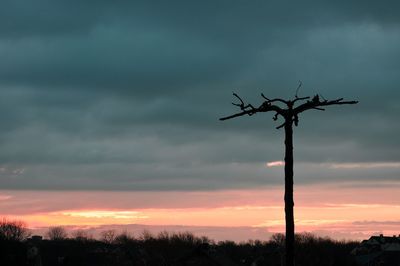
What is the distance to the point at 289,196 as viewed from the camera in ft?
39.0

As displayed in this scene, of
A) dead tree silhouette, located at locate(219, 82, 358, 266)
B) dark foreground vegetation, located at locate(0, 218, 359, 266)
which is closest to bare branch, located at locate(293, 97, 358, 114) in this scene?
dead tree silhouette, located at locate(219, 82, 358, 266)

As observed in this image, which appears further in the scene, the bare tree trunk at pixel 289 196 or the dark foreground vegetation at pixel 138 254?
the dark foreground vegetation at pixel 138 254

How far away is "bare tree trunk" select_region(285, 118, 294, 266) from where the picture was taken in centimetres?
1189

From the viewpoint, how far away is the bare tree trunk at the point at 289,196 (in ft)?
39.0

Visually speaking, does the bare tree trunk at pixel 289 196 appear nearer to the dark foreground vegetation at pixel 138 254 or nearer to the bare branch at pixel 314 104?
the bare branch at pixel 314 104

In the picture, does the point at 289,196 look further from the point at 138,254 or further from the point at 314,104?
the point at 138,254

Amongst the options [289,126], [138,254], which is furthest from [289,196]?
[138,254]

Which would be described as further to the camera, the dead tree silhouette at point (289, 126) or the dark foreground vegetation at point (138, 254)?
the dark foreground vegetation at point (138, 254)

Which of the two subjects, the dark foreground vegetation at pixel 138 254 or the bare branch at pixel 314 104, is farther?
the dark foreground vegetation at pixel 138 254

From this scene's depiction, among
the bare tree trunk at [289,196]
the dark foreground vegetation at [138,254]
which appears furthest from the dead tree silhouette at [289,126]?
the dark foreground vegetation at [138,254]

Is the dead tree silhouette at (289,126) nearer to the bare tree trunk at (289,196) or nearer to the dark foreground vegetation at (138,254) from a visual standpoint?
the bare tree trunk at (289,196)

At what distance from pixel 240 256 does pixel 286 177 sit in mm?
156220

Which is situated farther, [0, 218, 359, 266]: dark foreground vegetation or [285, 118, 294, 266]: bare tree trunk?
[0, 218, 359, 266]: dark foreground vegetation

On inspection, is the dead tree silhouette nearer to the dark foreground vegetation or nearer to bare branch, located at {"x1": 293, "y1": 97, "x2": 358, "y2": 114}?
bare branch, located at {"x1": 293, "y1": 97, "x2": 358, "y2": 114}
